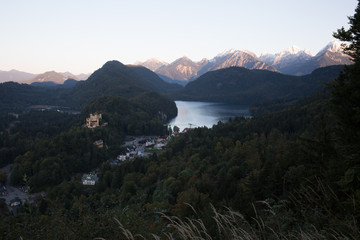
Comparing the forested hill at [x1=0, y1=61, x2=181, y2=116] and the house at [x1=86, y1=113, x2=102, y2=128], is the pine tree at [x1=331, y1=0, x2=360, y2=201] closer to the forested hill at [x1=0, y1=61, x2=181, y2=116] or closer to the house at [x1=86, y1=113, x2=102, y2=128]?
the house at [x1=86, y1=113, x2=102, y2=128]

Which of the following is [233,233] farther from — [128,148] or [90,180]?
[128,148]

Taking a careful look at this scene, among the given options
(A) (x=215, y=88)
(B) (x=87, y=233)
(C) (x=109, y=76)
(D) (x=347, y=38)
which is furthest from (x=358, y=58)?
(A) (x=215, y=88)

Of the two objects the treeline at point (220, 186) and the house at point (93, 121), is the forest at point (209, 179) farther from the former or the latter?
the house at point (93, 121)

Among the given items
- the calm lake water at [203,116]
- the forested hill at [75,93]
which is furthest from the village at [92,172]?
the forested hill at [75,93]

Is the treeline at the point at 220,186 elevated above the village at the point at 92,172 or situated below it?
above

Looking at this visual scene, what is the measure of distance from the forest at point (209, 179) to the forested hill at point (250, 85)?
261ft

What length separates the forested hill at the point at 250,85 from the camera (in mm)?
128250

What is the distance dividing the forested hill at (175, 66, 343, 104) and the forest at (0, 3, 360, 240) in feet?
261

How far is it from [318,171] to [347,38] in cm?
345

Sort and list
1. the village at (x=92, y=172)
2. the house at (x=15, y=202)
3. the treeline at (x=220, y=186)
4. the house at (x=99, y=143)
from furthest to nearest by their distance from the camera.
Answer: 1. the house at (x=99, y=143)
2. the village at (x=92, y=172)
3. the house at (x=15, y=202)
4. the treeline at (x=220, y=186)

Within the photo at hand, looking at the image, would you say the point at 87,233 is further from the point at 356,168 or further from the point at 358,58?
the point at 358,58

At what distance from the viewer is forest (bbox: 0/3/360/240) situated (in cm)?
251

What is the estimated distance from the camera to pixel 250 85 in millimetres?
163625

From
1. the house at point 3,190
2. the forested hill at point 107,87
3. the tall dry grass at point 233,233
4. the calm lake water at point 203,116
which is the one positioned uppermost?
the forested hill at point 107,87
